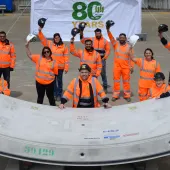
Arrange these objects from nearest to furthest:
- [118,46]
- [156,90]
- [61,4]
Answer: [156,90], [118,46], [61,4]

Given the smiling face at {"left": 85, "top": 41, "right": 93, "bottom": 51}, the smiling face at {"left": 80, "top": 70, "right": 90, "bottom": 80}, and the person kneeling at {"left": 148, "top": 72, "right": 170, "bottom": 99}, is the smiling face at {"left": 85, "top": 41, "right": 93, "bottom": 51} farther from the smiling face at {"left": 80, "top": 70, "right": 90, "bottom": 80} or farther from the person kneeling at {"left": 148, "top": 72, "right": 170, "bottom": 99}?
the smiling face at {"left": 80, "top": 70, "right": 90, "bottom": 80}

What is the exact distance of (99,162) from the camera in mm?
5035

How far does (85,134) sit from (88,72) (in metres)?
1.25

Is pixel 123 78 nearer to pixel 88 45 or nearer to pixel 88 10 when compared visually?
pixel 88 45

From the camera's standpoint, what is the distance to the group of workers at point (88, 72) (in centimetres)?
644

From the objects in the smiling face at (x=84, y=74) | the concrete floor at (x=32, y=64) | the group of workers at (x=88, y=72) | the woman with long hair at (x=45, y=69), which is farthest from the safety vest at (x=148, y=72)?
the smiling face at (x=84, y=74)

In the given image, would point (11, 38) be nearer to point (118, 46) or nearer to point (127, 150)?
point (118, 46)

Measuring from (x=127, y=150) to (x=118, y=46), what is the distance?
15.2ft

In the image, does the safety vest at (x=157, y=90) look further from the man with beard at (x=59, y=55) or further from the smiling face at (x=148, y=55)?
the man with beard at (x=59, y=55)

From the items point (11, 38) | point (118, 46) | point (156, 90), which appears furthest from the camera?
point (11, 38)

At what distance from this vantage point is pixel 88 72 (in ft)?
20.9

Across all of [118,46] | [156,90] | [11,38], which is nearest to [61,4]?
[11,38]

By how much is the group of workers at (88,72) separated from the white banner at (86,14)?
730 centimetres

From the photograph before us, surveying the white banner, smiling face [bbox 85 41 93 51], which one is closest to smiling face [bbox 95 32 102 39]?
smiling face [bbox 85 41 93 51]
